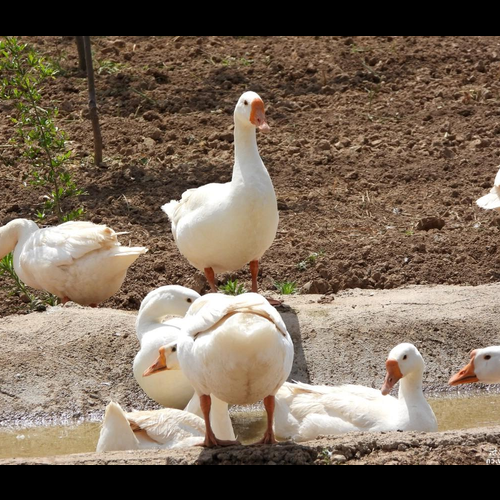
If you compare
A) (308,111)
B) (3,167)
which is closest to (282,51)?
(308,111)

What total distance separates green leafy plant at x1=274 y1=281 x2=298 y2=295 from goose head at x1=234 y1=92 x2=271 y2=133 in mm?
1591

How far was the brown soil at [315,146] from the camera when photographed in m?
9.46

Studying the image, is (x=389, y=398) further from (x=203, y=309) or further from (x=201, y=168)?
(x=201, y=168)

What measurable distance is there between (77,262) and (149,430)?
8.35ft

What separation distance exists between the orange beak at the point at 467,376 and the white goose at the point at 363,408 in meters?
0.40

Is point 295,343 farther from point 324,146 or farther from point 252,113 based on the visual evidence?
point 324,146

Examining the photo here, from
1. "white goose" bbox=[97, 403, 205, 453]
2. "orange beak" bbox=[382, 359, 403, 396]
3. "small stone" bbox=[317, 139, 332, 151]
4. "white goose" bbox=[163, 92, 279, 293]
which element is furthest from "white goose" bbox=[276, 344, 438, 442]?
"small stone" bbox=[317, 139, 332, 151]

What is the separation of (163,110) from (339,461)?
28.9 feet

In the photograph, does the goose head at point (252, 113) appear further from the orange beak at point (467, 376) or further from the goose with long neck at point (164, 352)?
Result: the orange beak at point (467, 376)

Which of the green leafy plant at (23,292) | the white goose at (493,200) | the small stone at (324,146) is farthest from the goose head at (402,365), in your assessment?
the small stone at (324,146)

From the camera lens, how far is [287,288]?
29.1 ft

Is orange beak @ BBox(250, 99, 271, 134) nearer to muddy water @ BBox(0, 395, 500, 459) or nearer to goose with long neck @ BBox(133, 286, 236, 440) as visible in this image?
goose with long neck @ BBox(133, 286, 236, 440)

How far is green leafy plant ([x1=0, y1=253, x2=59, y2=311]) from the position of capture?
9014 millimetres

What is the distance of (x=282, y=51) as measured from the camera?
49.5 feet
